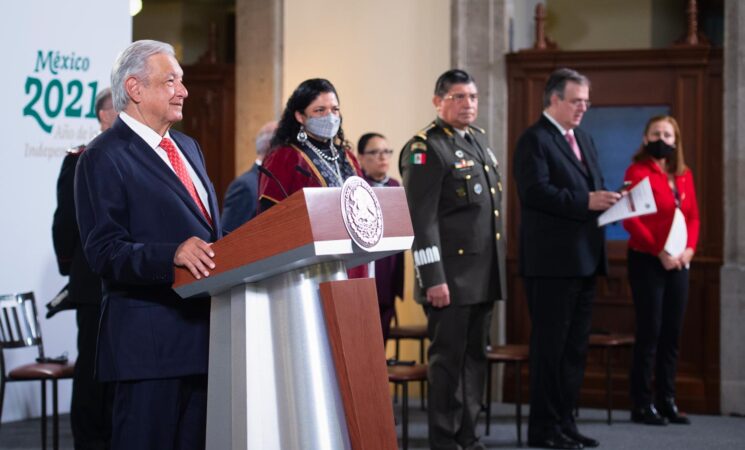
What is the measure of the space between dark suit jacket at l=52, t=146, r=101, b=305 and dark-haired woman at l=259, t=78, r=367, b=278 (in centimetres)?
102

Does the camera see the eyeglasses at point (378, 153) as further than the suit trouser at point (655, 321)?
Yes

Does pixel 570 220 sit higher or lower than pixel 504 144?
lower

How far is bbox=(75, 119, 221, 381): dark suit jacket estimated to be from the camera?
267 centimetres

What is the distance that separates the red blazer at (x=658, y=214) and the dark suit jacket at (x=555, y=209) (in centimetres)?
92

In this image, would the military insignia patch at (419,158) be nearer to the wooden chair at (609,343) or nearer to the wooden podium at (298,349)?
the wooden chair at (609,343)

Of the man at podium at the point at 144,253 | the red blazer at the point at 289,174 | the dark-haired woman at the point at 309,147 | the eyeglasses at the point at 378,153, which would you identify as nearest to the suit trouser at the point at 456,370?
the dark-haired woman at the point at 309,147

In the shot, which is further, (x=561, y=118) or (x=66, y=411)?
(x=66, y=411)

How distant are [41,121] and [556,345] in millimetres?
3075

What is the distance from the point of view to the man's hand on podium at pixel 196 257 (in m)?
2.49

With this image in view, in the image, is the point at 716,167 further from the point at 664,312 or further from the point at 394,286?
the point at 394,286

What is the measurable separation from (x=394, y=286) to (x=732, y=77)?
2.35 metres

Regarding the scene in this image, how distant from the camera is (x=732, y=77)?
6.74 meters

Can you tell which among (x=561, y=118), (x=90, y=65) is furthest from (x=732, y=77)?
(x=90, y=65)

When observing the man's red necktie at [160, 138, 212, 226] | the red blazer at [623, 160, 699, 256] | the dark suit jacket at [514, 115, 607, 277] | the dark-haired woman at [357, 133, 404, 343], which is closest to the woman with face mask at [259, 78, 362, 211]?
the man's red necktie at [160, 138, 212, 226]
